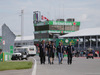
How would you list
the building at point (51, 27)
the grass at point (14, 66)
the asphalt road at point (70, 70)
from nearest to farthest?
the asphalt road at point (70, 70) → the grass at point (14, 66) → the building at point (51, 27)

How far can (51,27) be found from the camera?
117812 mm

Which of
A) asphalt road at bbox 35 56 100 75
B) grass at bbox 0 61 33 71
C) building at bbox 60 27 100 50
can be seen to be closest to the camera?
asphalt road at bbox 35 56 100 75

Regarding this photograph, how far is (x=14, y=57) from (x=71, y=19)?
268 feet

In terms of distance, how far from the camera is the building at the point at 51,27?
11800cm

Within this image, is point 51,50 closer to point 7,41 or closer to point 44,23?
point 7,41

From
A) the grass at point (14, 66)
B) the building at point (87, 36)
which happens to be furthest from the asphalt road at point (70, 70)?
the building at point (87, 36)

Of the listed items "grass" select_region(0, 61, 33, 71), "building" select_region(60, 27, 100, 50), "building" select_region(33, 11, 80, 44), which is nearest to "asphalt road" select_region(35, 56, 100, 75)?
"grass" select_region(0, 61, 33, 71)

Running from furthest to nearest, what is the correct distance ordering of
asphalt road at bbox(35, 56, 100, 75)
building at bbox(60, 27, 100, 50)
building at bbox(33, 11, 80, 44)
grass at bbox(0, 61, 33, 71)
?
building at bbox(33, 11, 80, 44), building at bbox(60, 27, 100, 50), grass at bbox(0, 61, 33, 71), asphalt road at bbox(35, 56, 100, 75)

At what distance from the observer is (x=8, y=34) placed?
159ft

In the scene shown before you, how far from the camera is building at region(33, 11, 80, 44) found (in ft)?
387

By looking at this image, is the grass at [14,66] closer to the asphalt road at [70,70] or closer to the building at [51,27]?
the asphalt road at [70,70]

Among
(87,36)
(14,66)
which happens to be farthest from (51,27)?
(14,66)

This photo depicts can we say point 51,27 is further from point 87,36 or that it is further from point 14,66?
point 14,66

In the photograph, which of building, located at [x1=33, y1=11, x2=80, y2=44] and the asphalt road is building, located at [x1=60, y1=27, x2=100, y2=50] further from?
the asphalt road
